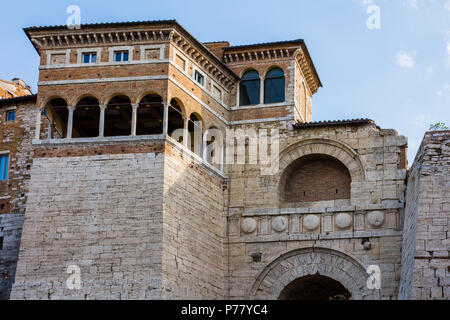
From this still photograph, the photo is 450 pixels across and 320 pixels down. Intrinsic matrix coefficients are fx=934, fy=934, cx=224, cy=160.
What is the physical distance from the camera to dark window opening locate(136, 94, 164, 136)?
31.6 metres

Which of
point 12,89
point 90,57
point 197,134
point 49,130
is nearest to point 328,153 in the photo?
point 197,134

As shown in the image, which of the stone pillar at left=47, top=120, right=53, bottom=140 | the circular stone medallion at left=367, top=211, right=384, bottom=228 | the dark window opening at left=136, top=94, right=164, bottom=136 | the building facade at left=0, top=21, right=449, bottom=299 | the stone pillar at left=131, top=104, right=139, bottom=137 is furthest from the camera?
the dark window opening at left=136, top=94, right=164, bottom=136

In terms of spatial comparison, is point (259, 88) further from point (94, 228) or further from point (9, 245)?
point (9, 245)

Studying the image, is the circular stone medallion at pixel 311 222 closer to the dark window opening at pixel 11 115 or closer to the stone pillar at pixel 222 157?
the stone pillar at pixel 222 157

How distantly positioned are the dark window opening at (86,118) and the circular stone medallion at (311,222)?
790cm

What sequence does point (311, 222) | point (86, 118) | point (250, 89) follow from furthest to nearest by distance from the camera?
point (250, 89), point (86, 118), point (311, 222)

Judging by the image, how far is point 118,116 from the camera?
108 ft

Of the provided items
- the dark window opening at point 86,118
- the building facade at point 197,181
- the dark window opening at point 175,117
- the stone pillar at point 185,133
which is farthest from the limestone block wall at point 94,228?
the dark window opening at point 175,117

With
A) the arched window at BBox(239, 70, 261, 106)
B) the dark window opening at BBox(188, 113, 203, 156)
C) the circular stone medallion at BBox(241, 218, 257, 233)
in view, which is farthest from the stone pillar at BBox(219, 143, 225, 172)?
the circular stone medallion at BBox(241, 218, 257, 233)

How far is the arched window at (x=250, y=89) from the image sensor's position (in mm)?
33875

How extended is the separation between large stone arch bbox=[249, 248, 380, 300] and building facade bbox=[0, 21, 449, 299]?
35mm

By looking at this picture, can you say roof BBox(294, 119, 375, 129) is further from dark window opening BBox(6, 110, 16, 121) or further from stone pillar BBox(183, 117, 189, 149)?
dark window opening BBox(6, 110, 16, 121)

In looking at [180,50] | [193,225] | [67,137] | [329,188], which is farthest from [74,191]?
[329,188]

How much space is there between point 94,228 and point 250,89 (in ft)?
28.9
